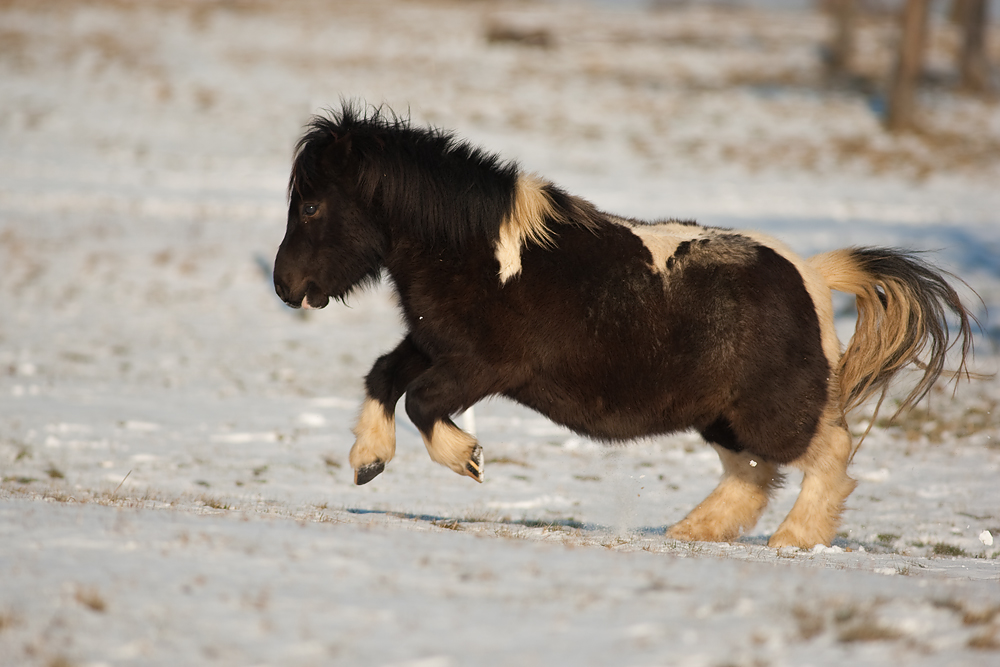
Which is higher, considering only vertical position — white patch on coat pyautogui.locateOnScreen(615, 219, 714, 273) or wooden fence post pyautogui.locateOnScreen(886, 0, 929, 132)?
wooden fence post pyautogui.locateOnScreen(886, 0, 929, 132)

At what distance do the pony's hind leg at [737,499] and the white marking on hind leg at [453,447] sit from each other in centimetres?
144

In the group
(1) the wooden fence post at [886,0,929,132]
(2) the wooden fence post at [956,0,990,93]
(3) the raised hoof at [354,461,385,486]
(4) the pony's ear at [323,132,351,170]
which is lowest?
(3) the raised hoof at [354,461,385,486]

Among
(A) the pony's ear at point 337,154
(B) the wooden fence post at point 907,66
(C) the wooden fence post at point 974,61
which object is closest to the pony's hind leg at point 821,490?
(A) the pony's ear at point 337,154

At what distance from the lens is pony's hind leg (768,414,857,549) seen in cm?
552

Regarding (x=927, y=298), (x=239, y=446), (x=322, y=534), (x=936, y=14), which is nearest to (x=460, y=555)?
(x=322, y=534)

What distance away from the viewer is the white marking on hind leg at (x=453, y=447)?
5172 millimetres

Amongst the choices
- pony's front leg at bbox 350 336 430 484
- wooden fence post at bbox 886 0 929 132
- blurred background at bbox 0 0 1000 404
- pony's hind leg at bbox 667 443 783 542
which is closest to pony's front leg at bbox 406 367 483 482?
pony's front leg at bbox 350 336 430 484

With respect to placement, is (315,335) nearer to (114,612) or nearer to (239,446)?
(239,446)

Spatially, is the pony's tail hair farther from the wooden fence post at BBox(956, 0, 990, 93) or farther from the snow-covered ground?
the wooden fence post at BBox(956, 0, 990, 93)

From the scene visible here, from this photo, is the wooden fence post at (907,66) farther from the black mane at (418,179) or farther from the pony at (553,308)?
the black mane at (418,179)

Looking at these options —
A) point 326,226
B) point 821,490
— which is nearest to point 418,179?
point 326,226

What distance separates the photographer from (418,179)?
538 centimetres

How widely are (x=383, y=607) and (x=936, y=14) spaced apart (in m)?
51.6

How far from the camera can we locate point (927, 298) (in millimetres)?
5809
